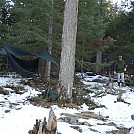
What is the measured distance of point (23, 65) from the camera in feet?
36.8

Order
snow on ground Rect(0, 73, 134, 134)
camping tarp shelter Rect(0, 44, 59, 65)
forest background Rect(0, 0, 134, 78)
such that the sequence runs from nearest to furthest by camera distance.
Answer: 1. snow on ground Rect(0, 73, 134, 134)
2. camping tarp shelter Rect(0, 44, 59, 65)
3. forest background Rect(0, 0, 134, 78)

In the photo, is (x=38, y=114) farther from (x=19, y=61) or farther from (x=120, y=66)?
(x=120, y=66)

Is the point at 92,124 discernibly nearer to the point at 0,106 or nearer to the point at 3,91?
the point at 0,106

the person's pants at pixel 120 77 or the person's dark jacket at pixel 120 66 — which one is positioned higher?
the person's dark jacket at pixel 120 66

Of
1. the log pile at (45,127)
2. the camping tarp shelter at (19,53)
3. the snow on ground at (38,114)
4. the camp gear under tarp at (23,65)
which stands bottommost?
the snow on ground at (38,114)

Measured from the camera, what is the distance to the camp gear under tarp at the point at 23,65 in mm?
10555

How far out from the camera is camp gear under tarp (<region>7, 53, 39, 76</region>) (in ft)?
34.6

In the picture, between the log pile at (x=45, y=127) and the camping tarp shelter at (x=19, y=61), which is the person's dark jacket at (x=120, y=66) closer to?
the camping tarp shelter at (x=19, y=61)

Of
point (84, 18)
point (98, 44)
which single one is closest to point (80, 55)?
point (98, 44)

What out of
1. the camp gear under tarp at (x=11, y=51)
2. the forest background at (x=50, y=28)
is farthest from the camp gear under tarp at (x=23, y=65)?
the forest background at (x=50, y=28)

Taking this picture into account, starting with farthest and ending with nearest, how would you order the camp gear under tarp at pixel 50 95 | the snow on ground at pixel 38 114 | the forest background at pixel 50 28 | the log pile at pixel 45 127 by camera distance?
the forest background at pixel 50 28
the camp gear under tarp at pixel 50 95
the snow on ground at pixel 38 114
the log pile at pixel 45 127

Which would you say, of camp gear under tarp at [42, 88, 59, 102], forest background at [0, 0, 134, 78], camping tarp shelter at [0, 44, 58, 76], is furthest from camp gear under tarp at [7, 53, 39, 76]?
camp gear under tarp at [42, 88, 59, 102]

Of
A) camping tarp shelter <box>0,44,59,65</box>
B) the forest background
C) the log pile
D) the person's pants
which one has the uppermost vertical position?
the forest background

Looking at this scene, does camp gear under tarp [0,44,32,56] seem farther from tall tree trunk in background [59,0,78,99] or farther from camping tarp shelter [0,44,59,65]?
tall tree trunk in background [59,0,78,99]
